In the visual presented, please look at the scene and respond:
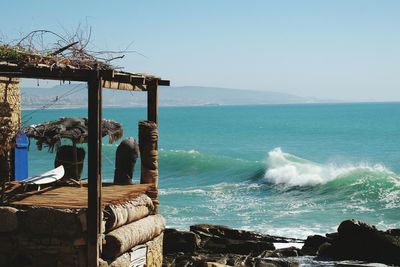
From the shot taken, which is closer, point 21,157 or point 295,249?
point 21,157

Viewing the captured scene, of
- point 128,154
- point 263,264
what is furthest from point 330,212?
point 128,154

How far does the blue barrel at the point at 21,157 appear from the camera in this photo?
43.7 ft

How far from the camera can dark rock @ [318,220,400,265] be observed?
1575cm

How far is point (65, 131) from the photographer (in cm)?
1347

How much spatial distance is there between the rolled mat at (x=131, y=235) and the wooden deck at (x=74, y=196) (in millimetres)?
412

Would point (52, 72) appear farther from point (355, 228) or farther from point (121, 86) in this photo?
point (355, 228)

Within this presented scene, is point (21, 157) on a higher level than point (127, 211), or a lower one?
higher

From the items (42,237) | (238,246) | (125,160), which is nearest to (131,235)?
(42,237)

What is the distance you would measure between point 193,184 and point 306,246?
20442 millimetres

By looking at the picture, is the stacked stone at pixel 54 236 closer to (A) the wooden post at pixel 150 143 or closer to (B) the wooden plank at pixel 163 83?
(A) the wooden post at pixel 150 143

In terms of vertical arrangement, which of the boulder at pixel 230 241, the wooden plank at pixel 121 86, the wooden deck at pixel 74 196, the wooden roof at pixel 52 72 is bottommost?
the boulder at pixel 230 241

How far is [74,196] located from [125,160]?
2084mm

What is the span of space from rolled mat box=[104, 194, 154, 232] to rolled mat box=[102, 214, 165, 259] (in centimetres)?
9

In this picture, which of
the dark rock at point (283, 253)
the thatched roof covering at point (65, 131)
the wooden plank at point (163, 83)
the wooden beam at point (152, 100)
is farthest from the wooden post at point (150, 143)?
the dark rock at point (283, 253)
